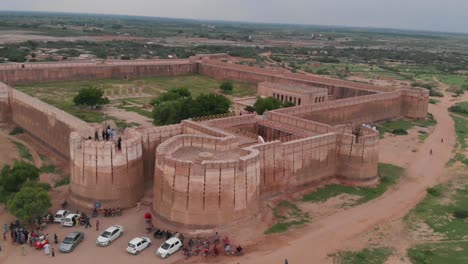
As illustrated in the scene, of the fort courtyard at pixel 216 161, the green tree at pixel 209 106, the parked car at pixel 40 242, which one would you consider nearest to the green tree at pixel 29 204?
the fort courtyard at pixel 216 161

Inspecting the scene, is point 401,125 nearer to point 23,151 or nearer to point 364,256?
point 364,256

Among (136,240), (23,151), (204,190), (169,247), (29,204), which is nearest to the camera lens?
(169,247)

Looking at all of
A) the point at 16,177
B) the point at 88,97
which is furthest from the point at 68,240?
the point at 88,97

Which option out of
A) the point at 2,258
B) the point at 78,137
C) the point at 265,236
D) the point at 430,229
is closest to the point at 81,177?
the point at 78,137

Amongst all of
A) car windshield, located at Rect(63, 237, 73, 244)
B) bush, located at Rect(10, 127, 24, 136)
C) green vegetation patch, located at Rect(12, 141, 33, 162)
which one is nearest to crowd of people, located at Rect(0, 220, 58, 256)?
car windshield, located at Rect(63, 237, 73, 244)

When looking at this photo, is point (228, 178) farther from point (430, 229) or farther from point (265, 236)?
point (430, 229)

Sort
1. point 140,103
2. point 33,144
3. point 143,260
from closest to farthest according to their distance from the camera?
1. point 143,260
2. point 33,144
3. point 140,103
